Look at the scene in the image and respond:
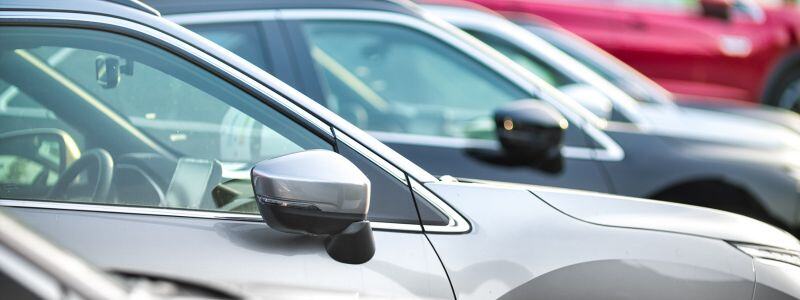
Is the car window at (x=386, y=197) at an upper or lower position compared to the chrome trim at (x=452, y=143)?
upper

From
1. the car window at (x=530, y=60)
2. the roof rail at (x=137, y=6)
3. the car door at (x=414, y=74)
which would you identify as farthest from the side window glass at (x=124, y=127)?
the car window at (x=530, y=60)

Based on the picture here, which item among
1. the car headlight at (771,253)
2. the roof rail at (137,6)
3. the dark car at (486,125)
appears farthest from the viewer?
the dark car at (486,125)

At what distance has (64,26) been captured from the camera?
276 centimetres

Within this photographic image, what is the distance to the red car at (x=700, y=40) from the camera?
927 centimetres

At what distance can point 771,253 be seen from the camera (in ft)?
10.4

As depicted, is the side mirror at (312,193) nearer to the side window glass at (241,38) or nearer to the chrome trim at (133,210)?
the chrome trim at (133,210)

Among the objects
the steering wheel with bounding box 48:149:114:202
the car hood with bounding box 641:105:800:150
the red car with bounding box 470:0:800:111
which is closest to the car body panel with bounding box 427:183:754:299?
the steering wheel with bounding box 48:149:114:202

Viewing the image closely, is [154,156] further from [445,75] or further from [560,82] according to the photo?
[560,82]

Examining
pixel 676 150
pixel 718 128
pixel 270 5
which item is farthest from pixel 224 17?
pixel 718 128

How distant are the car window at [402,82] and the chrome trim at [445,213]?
1.82m

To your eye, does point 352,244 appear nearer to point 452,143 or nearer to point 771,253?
point 771,253

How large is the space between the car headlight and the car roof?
7.02 feet

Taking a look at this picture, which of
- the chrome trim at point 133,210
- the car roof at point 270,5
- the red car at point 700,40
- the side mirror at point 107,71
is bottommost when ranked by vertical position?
the red car at point 700,40

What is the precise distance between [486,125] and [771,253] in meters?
2.24
